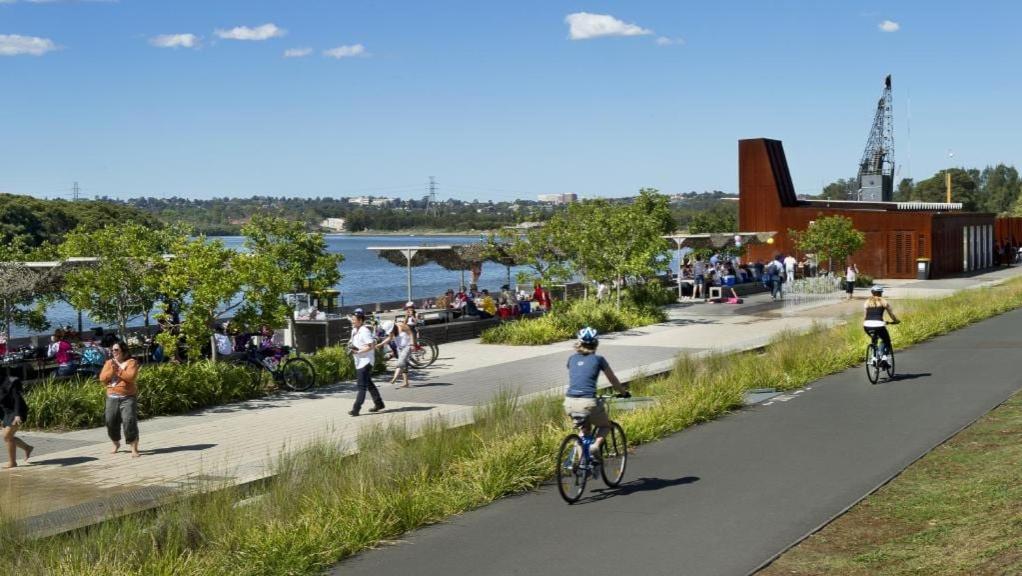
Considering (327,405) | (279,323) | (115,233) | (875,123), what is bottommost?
(327,405)

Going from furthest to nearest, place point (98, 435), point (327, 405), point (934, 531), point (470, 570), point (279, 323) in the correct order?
1. point (279, 323)
2. point (327, 405)
3. point (98, 435)
4. point (934, 531)
5. point (470, 570)

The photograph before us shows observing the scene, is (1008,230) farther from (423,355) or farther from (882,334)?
(423,355)

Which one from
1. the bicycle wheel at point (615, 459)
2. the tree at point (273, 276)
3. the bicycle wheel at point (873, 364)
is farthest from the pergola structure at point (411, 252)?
the bicycle wheel at point (615, 459)

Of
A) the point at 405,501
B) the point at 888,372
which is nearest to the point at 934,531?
the point at 405,501

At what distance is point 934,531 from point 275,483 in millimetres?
5524

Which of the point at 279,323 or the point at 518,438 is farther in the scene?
the point at 279,323

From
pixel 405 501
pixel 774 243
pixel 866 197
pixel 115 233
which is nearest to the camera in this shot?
pixel 405 501

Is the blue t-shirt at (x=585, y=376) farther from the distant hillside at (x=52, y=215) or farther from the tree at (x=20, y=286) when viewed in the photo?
the distant hillside at (x=52, y=215)

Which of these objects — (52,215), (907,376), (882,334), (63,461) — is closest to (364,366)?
(63,461)

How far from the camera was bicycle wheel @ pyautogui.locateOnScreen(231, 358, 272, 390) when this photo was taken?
57.8 feet

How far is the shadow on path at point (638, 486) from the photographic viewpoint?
1023 centimetres

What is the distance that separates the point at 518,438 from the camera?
11.6 meters

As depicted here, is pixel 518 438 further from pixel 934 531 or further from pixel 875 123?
pixel 875 123

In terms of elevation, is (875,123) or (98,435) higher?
(875,123)
